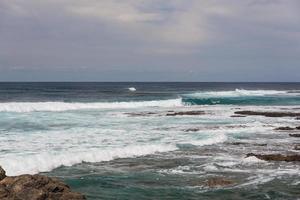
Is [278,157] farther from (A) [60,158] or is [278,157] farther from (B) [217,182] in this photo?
(A) [60,158]

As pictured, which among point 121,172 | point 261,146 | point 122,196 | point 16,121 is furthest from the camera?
point 16,121

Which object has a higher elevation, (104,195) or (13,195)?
(13,195)

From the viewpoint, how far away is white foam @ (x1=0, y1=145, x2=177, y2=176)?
18.7m

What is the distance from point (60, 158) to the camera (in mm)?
20141

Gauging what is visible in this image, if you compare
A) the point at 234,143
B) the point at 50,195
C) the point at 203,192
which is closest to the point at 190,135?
the point at 234,143

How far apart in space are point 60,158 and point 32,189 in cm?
929

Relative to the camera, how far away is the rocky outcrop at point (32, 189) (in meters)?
10.8

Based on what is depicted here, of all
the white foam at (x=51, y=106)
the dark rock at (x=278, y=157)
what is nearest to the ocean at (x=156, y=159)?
the dark rock at (x=278, y=157)

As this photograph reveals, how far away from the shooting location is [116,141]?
26.8 meters

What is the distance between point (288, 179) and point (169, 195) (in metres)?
4.79

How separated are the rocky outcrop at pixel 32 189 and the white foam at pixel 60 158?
7.21 m

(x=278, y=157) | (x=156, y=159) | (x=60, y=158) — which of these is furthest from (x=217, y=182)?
(x=60, y=158)

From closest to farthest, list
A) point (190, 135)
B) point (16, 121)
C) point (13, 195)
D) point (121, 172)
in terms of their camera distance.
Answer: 1. point (13, 195)
2. point (121, 172)
3. point (190, 135)
4. point (16, 121)

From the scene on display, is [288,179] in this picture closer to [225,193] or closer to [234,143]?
[225,193]
